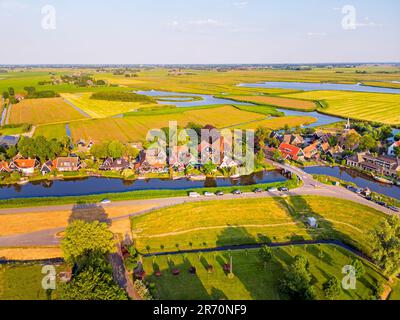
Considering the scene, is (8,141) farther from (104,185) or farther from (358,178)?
(358,178)

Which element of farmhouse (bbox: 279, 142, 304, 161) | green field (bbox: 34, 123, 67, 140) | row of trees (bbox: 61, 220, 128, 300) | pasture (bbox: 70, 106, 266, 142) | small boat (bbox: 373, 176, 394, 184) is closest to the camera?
row of trees (bbox: 61, 220, 128, 300)

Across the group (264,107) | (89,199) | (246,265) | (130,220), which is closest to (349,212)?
(246,265)

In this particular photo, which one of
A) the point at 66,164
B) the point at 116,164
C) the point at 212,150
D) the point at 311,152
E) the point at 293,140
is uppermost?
the point at 293,140

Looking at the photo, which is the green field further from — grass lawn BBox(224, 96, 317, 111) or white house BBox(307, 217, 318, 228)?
grass lawn BBox(224, 96, 317, 111)

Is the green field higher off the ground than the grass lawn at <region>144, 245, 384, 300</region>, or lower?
higher

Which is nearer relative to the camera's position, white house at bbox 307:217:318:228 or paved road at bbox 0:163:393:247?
paved road at bbox 0:163:393:247

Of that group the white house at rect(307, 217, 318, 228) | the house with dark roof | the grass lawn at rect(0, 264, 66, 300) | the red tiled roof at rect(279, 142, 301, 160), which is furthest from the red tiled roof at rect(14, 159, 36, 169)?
the red tiled roof at rect(279, 142, 301, 160)

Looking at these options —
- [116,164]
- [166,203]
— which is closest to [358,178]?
[166,203]
